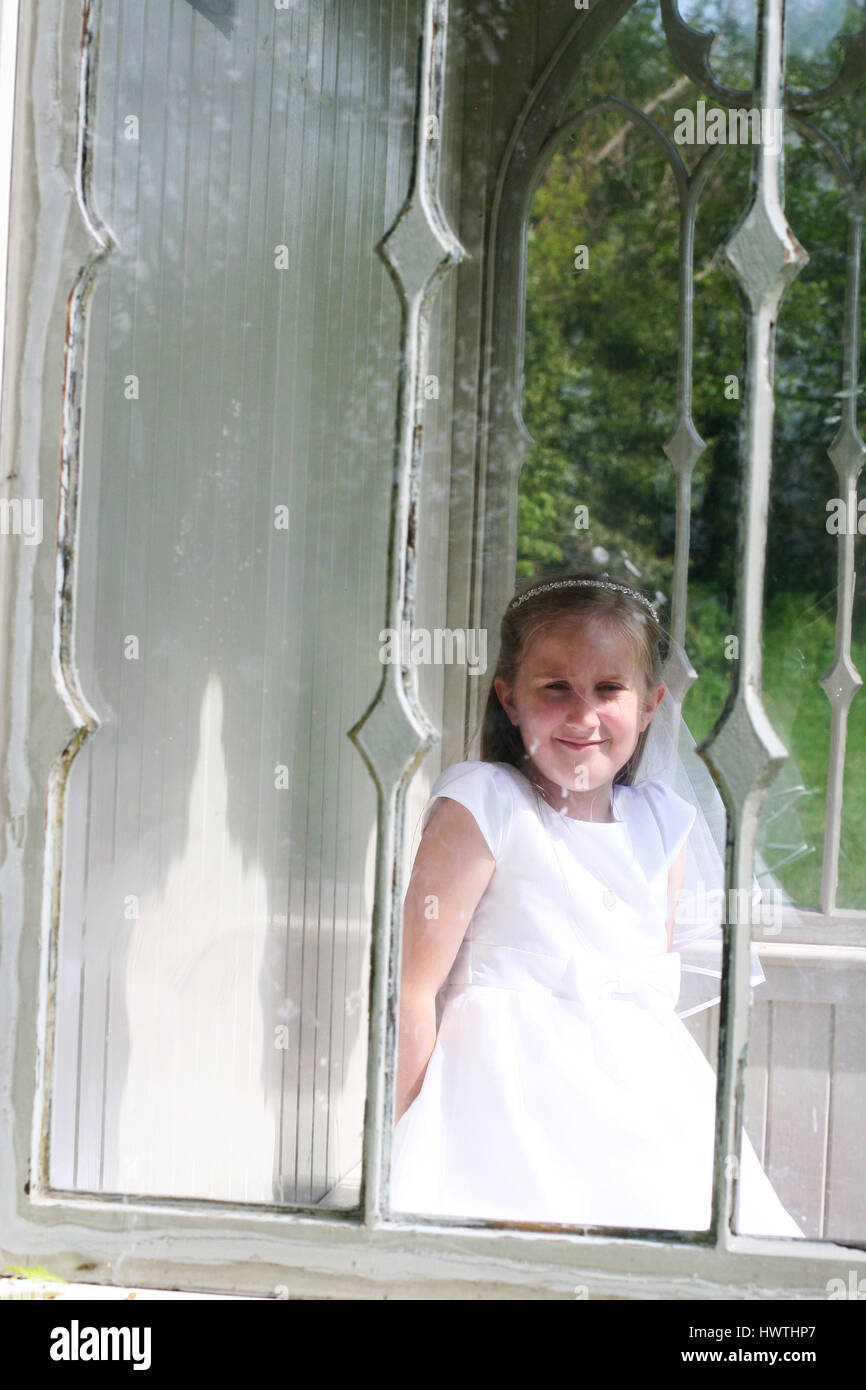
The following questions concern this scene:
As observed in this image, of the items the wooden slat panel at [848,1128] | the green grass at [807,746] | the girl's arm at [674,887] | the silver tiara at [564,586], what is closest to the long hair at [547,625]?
the silver tiara at [564,586]

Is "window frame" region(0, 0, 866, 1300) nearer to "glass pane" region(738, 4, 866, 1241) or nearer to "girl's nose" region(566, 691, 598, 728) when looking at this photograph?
"girl's nose" region(566, 691, 598, 728)

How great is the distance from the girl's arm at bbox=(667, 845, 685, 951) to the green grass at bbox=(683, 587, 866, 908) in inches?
12.8

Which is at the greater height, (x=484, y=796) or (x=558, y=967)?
(x=484, y=796)

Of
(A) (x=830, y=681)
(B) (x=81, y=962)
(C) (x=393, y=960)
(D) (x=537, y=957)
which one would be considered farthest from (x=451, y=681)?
(C) (x=393, y=960)

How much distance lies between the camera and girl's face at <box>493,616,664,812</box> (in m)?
1.73

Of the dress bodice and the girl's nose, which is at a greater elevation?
the girl's nose

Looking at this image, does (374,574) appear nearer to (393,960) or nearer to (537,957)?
(537,957)

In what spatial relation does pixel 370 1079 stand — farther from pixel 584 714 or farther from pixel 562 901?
pixel 584 714

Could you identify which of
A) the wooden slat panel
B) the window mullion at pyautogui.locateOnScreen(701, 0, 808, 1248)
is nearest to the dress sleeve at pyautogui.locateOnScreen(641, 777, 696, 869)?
the wooden slat panel

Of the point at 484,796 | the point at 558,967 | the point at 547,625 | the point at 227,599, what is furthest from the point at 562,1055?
the point at 227,599

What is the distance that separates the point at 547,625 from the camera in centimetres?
180

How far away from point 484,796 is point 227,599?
470 millimetres

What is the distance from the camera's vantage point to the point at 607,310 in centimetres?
245

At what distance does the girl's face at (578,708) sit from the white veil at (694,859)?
14cm
